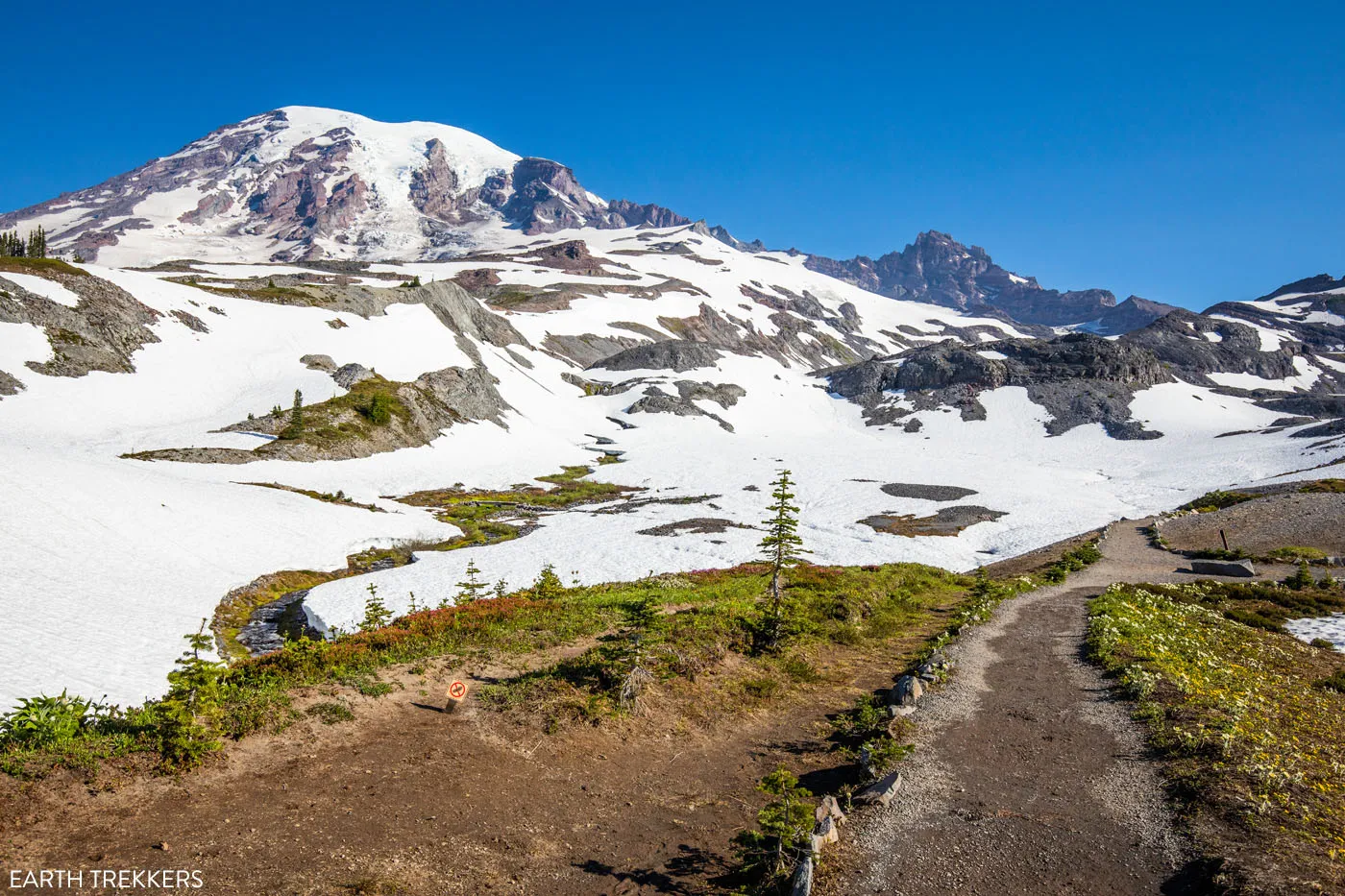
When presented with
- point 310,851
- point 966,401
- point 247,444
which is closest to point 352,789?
point 310,851

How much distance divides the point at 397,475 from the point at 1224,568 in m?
64.9

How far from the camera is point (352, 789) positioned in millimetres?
11117

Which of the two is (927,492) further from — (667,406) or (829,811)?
(829,811)

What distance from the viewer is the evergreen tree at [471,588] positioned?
80.9ft

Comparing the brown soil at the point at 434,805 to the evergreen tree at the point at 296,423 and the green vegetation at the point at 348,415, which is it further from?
the evergreen tree at the point at 296,423

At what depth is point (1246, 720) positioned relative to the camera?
44.3ft

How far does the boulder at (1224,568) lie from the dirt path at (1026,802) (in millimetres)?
24298

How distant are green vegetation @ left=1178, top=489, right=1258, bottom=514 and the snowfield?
10.9 ft

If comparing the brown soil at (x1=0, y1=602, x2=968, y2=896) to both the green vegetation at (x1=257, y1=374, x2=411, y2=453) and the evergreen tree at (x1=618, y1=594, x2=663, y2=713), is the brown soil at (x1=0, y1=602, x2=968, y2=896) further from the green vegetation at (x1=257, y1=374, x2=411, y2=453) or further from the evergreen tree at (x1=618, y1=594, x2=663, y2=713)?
the green vegetation at (x1=257, y1=374, x2=411, y2=453)

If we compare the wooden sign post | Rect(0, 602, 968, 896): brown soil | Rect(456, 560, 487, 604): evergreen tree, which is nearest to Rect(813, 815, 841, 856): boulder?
Rect(0, 602, 968, 896): brown soil

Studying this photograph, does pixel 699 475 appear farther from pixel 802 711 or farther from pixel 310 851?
→ pixel 310 851

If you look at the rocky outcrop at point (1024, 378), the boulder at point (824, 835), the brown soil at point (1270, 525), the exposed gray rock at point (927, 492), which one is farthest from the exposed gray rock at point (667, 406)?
the boulder at point (824, 835)

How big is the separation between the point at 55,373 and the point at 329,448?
2516 centimetres

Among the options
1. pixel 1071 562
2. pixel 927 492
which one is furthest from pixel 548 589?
pixel 927 492
